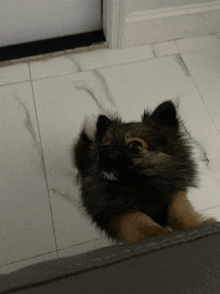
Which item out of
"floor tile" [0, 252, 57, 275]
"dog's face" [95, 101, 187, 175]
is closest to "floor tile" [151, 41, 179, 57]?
"dog's face" [95, 101, 187, 175]

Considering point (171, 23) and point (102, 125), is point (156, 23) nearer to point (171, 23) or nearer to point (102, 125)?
point (171, 23)

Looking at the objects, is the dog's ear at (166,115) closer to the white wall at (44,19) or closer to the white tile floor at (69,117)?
the white tile floor at (69,117)

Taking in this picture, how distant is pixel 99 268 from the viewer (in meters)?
0.45

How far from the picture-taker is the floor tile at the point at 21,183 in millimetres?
1242

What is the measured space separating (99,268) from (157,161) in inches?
22.1

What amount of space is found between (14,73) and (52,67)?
10.4 inches

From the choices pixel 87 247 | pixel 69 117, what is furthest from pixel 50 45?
pixel 87 247

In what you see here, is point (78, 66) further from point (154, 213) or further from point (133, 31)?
point (154, 213)

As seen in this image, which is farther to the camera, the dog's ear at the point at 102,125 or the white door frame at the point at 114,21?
the white door frame at the point at 114,21

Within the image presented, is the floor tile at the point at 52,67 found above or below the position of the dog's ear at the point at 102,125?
above

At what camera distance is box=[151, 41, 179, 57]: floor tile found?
5.66 feet

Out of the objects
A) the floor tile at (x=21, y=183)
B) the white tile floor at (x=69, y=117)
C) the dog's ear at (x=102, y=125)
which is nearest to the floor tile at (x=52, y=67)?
the white tile floor at (x=69, y=117)

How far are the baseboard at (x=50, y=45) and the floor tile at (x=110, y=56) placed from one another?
0.29ft

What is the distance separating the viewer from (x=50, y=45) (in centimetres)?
175
